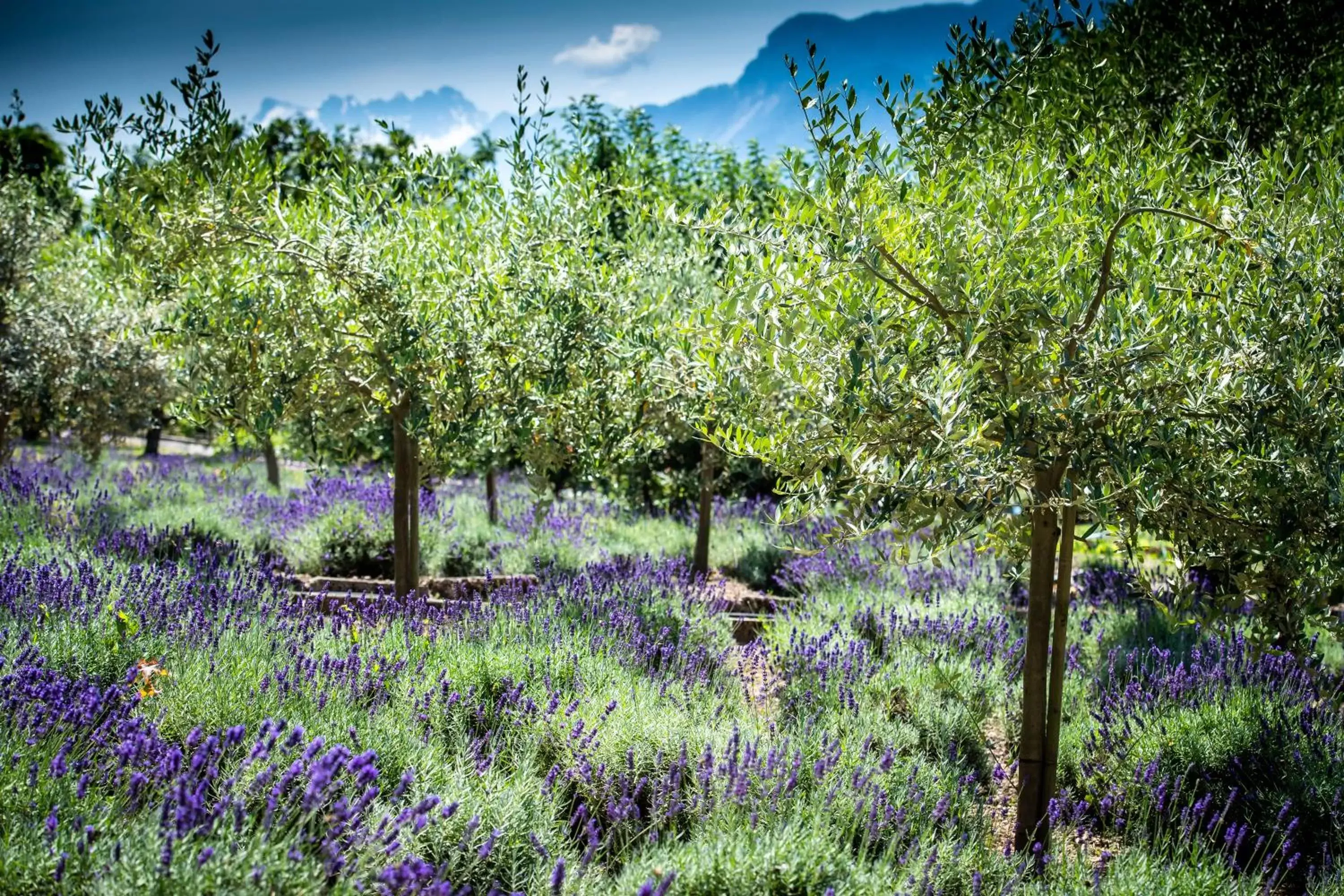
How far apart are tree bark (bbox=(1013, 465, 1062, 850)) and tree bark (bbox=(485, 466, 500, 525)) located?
6.47 meters

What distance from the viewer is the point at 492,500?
9.83m

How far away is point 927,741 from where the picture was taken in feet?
14.8

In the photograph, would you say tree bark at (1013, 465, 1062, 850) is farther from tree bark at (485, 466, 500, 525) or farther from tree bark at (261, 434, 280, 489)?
tree bark at (261, 434, 280, 489)

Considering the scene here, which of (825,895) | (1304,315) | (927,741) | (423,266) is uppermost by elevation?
(423,266)

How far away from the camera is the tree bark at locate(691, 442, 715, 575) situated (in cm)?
803

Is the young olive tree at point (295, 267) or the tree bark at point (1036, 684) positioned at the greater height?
the young olive tree at point (295, 267)

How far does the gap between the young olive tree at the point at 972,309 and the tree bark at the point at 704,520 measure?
449 centimetres

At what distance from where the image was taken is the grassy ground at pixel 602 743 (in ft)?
8.87

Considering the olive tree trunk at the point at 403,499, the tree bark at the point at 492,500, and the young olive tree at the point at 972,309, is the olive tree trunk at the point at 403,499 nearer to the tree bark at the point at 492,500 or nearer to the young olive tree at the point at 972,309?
the young olive tree at the point at 972,309

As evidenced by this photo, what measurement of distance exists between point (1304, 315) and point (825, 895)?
247cm

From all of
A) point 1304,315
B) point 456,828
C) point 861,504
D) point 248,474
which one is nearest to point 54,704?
point 456,828

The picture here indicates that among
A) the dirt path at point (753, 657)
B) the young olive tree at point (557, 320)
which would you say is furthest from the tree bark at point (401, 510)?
the dirt path at point (753, 657)

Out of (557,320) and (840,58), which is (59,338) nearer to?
(557,320)

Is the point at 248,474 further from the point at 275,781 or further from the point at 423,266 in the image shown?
the point at 275,781
